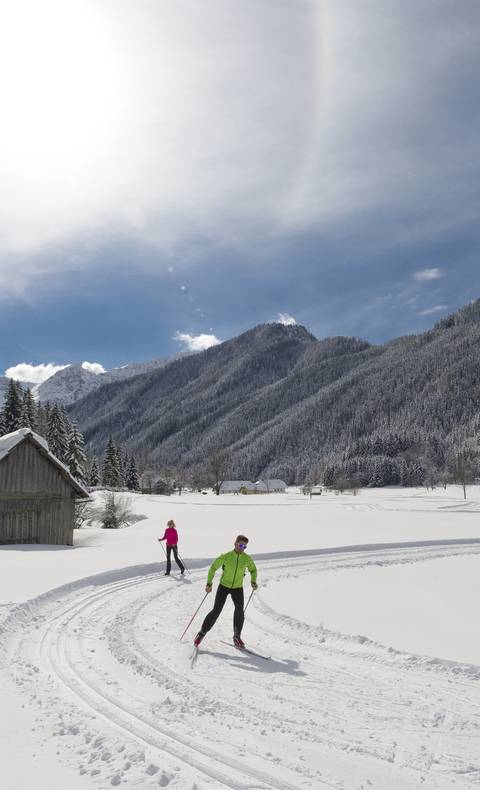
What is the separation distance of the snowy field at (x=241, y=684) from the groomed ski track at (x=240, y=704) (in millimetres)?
24

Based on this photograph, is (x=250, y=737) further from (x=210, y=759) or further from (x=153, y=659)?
(x=153, y=659)

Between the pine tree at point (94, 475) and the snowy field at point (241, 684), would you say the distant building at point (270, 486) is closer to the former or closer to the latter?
the pine tree at point (94, 475)

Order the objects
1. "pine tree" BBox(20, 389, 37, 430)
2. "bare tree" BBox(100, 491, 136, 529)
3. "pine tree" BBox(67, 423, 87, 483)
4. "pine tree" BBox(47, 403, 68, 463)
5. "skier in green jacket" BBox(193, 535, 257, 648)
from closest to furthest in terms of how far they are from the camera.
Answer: "skier in green jacket" BBox(193, 535, 257, 648) → "bare tree" BBox(100, 491, 136, 529) → "pine tree" BBox(20, 389, 37, 430) → "pine tree" BBox(67, 423, 87, 483) → "pine tree" BBox(47, 403, 68, 463)

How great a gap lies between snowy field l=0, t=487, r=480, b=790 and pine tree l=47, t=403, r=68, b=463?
42843 millimetres

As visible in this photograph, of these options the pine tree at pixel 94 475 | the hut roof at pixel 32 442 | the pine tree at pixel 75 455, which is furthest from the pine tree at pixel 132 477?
the hut roof at pixel 32 442

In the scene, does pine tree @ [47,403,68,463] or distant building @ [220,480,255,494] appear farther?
distant building @ [220,480,255,494]

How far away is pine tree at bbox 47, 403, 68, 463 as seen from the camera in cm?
5859

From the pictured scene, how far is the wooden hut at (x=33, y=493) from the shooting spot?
25.4m

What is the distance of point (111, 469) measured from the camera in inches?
3142

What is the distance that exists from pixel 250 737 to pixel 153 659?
3340mm

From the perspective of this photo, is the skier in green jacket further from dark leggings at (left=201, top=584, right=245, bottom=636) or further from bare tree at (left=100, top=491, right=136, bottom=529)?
bare tree at (left=100, top=491, right=136, bottom=529)

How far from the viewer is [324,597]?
1391cm

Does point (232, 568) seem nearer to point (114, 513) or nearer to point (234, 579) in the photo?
point (234, 579)

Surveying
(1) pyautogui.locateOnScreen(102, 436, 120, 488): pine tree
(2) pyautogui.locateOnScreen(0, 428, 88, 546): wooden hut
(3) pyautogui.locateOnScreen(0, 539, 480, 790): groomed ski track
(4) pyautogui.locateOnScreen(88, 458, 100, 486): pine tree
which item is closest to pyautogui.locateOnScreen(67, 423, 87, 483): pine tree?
(1) pyautogui.locateOnScreen(102, 436, 120, 488): pine tree
